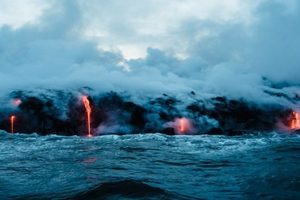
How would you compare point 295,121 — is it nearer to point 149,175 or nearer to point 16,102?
point 16,102

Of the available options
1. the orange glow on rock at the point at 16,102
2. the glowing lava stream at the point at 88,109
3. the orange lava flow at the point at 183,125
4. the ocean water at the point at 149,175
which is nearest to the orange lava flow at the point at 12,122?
the orange glow on rock at the point at 16,102

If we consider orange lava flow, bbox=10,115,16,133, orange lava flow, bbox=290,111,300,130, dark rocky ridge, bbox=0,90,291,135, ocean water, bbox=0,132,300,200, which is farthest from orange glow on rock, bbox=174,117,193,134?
ocean water, bbox=0,132,300,200

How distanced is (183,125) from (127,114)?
9.72m

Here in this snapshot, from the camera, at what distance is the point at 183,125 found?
2808 inches

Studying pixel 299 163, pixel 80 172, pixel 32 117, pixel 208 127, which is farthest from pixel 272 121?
pixel 80 172

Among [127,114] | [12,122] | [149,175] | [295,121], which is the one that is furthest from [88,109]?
[149,175]

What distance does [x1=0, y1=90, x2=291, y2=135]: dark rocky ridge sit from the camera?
65312 millimetres

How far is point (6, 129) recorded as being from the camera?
208 feet

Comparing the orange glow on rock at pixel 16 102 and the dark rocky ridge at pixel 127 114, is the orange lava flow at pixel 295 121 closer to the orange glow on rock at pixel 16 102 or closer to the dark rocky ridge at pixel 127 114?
the dark rocky ridge at pixel 127 114

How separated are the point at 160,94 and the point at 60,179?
214ft

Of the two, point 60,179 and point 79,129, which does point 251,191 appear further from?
point 79,129

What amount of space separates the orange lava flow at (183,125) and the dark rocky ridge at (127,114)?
3.99 ft

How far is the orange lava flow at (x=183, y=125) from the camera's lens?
69787 millimetres

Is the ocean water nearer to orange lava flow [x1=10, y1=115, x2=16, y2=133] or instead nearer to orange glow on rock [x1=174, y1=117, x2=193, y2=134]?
orange lava flow [x1=10, y1=115, x2=16, y2=133]
